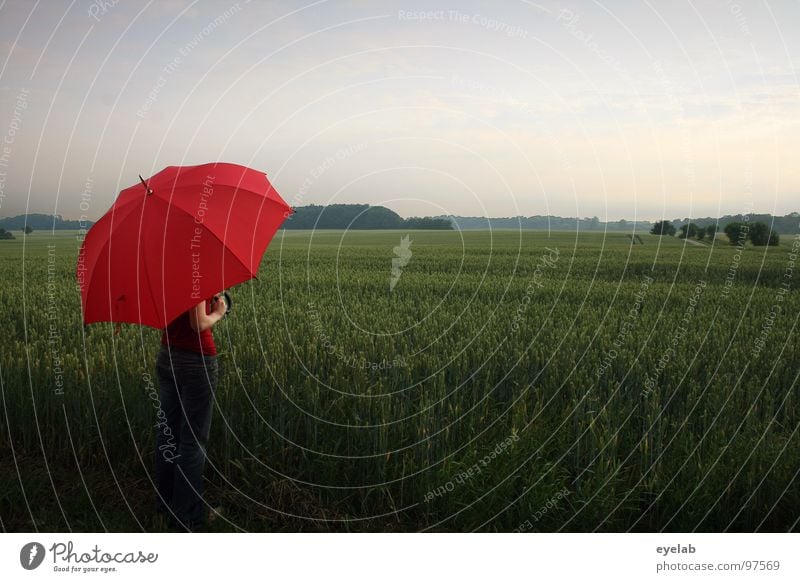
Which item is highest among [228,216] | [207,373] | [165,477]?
[228,216]

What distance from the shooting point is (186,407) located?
14.2ft

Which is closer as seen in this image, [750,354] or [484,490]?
[484,490]

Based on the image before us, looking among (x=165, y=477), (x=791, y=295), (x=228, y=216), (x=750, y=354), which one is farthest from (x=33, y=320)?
(x=791, y=295)

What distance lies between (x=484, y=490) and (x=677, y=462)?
5.76 feet

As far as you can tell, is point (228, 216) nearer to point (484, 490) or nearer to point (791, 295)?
point (484, 490)

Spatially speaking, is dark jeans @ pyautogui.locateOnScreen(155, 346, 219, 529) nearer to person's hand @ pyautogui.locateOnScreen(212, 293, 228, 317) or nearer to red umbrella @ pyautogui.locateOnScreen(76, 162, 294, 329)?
person's hand @ pyautogui.locateOnScreen(212, 293, 228, 317)

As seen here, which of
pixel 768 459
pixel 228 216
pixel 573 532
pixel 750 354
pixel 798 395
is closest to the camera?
pixel 228 216

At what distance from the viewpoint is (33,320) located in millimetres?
11531

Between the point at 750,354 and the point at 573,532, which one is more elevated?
the point at 750,354

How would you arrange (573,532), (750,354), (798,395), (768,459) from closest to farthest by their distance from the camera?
1. (573,532)
2. (768,459)
3. (798,395)
4. (750,354)
